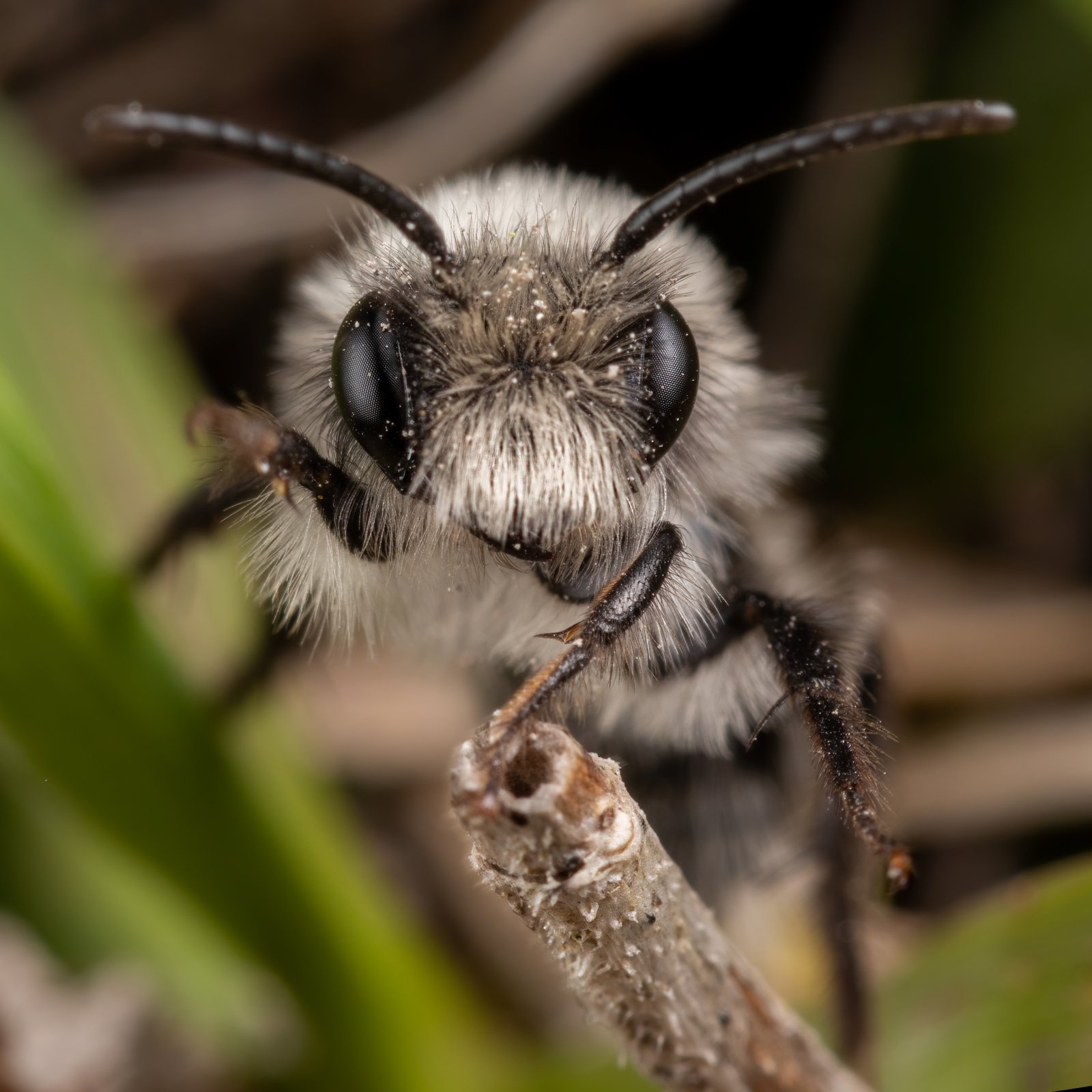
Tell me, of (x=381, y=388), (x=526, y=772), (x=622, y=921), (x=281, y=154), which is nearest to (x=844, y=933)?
(x=622, y=921)

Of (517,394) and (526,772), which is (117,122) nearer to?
(517,394)

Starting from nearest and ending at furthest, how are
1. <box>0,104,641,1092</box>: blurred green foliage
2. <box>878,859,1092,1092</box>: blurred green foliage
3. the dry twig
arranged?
the dry twig < <box>878,859,1092,1092</box>: blurred green foliage < <box>0,104,641,1092</box>: blurred green foliage

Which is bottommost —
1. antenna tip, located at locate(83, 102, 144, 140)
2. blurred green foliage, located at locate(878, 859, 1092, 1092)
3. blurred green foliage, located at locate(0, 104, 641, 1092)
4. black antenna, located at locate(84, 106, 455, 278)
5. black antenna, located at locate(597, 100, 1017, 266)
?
blurred green foliage, located at locate(878, 859, 1092, 1092)

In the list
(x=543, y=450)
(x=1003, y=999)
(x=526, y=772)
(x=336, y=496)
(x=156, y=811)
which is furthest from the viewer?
(x=156, y=811)

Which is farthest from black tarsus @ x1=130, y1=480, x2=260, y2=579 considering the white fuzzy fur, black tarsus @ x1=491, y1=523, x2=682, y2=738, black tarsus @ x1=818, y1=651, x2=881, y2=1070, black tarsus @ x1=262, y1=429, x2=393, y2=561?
black tarsus @ x1=818, y1=651, x2=881, y2=1070

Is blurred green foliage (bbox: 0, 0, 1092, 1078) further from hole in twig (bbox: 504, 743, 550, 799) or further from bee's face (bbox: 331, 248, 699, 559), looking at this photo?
hole in twig (bbox: 504, 743, 550, 799)

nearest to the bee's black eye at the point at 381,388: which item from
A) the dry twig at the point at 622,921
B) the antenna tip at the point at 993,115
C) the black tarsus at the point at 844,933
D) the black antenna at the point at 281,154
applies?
the black antenna at the point at 281,154

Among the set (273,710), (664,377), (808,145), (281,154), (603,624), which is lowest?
(273,710)

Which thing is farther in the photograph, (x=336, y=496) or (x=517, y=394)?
(x=336, y=496)

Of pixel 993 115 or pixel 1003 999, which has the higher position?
pixel 993 115
